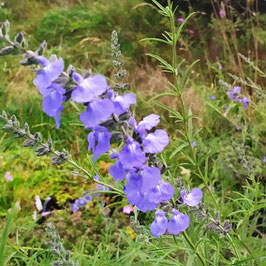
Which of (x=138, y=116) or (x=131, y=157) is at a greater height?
(x=131, y=157)

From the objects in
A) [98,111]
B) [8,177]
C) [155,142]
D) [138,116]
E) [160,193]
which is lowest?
[138,116]

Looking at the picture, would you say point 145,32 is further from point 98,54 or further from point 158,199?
point 158,199

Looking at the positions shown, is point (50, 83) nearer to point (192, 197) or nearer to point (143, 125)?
point (143, 125)

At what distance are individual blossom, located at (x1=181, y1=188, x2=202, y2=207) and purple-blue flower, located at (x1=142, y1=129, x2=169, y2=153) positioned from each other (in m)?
0.35

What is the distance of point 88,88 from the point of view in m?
0.73

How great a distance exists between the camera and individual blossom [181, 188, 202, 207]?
1.09m

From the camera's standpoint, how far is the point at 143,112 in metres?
3.65

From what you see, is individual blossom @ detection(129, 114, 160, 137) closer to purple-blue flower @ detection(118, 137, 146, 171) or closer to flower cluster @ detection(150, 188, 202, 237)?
purple-blue flower @ detection(118, 137, 146, 171)

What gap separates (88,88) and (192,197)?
1.82 ft

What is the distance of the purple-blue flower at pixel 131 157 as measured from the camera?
77cm

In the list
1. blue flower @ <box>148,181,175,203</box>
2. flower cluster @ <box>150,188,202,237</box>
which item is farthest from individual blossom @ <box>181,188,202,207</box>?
blue flower @ <box>148,181,175,203</box>

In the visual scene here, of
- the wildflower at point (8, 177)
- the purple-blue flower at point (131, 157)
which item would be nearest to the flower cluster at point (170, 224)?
the purple-blue flower at point (131, 157)

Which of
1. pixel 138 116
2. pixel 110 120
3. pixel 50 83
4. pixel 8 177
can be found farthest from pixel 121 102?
pixel 138 116

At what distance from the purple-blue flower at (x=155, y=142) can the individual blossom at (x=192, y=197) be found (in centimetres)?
35
